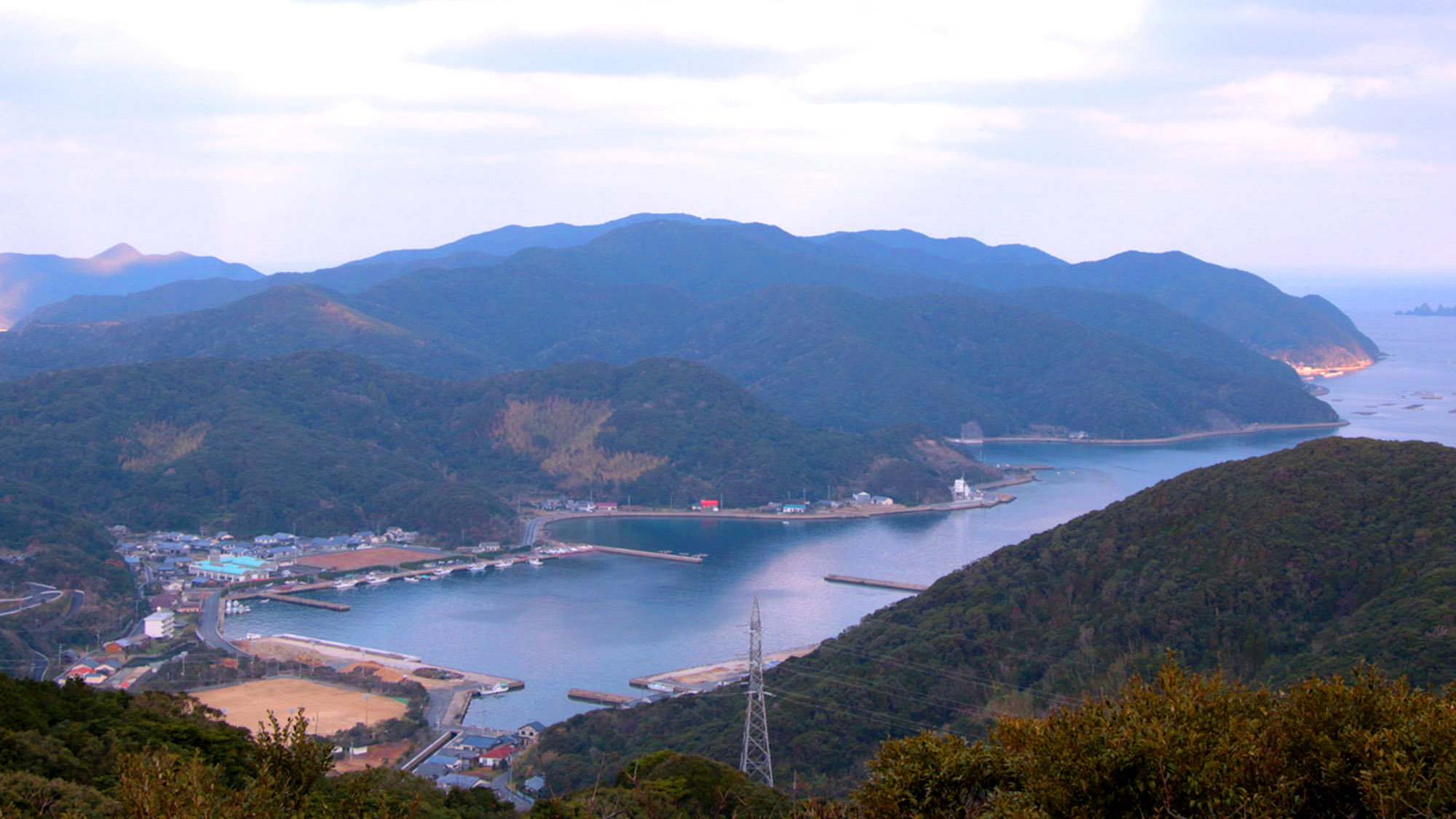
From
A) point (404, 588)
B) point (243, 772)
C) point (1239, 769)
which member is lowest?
point (404, 588)

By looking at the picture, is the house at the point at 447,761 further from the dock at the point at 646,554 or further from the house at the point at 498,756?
the dock at the point at 646,554

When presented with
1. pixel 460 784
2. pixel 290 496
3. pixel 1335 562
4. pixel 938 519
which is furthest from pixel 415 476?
pixel 1335 562

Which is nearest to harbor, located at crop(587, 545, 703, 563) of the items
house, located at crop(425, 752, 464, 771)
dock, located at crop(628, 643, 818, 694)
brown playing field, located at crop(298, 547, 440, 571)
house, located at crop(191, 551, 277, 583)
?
brown playing field, located at crop(298, 547, 440, 571)

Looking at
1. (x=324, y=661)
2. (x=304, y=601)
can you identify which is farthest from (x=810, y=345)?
(x=324, y=661)

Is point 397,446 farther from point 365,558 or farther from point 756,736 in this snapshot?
point 756,736

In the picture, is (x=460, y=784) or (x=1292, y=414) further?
(x=1292, y=414)

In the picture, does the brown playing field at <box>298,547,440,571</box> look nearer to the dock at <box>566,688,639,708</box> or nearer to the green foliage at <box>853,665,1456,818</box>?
the dock at <box>566,688,639,708</box>

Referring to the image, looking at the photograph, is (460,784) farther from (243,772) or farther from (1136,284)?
(1136,284)
